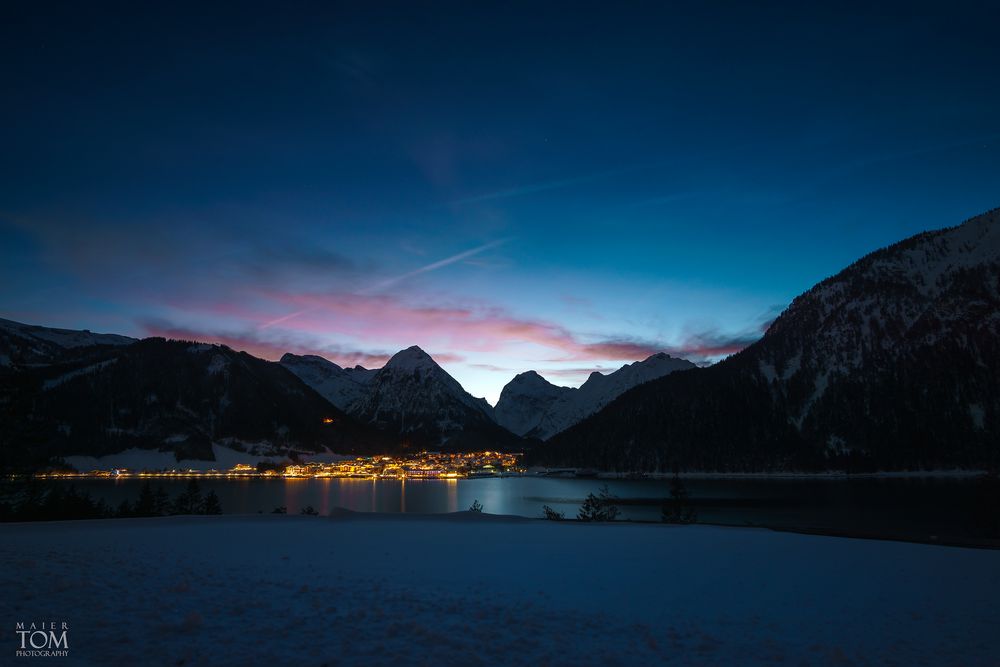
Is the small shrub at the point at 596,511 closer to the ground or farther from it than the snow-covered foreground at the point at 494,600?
closer to the ground

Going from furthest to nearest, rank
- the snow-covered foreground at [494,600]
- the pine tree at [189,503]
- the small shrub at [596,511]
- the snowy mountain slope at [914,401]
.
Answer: the snowy mountain slope at [914,401], the pine tree at [189,503], the small shrub at [596,511], the snow-covered foreground at [494,600]

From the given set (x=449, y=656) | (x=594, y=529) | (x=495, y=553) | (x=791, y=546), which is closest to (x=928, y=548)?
(x=791, y=546)

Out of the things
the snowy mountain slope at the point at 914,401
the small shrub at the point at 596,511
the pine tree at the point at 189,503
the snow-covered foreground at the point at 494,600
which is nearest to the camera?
the snow-covered foreground at the point at 494,600

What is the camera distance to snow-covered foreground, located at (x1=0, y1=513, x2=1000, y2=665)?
726 centimetres

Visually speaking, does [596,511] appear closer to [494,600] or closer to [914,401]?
[494,600]

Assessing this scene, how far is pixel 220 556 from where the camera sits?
14.5 metres

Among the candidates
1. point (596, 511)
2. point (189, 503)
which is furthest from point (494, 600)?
point (189, 503)

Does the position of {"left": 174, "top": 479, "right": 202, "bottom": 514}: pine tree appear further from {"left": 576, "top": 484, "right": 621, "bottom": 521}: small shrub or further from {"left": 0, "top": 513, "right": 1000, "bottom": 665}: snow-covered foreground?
{"left": 576, "top": 484, "right": 621, "bottom": 521}: small shrub

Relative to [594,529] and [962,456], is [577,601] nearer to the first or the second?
[594,529]

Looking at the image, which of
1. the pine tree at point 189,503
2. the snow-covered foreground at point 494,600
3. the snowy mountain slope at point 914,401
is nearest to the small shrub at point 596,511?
the snow-covered foreground at point 494,600

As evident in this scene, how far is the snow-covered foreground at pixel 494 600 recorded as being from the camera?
7.26 metres

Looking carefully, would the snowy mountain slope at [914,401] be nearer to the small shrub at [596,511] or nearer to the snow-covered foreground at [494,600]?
the small shrub at [596,511]

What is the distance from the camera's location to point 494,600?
406 inches

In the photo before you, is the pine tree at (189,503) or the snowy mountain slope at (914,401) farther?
the snowy mountain slope at (914,401)
